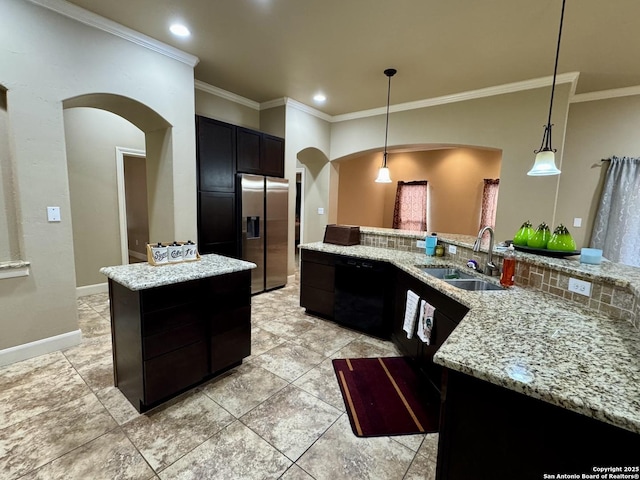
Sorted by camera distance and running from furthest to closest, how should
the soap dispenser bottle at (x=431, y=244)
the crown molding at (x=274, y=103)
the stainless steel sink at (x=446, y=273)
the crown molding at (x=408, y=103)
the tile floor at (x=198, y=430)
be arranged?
the crown molding at (x=274, y=103)
the crown molding at (x=408, y=103)
the soap dispenser bottle at (x=431, y=244)
the stainless steel sink at (x=446, y=273)
the tile floor at (x=198, y=430)

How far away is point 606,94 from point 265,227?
A: 5.01 metres

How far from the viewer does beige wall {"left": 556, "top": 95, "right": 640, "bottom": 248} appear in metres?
3.81

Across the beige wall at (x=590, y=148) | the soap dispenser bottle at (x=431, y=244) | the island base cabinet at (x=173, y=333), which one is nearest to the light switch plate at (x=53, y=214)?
the island base cabinet at (x=173, y=333)

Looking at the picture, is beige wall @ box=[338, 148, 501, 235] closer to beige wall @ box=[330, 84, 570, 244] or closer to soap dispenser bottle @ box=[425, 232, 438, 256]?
beige wall @ box=[330, 84, 570, 244]

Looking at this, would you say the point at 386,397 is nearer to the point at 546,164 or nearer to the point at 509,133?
the point at 546,164

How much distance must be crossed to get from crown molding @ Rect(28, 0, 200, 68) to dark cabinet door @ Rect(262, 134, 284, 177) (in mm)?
1325

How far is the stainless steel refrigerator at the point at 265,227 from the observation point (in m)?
4.10

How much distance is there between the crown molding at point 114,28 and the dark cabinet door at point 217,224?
1.52m

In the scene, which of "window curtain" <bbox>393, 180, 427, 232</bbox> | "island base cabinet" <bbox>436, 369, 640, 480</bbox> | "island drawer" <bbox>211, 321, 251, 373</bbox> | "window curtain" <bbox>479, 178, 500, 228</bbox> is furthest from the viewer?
"window curtain" <bbox>393, 180, 427, 232</bbox>

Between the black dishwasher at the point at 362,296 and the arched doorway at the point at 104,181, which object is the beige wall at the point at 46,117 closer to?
the arched doorway at the point at 104,181

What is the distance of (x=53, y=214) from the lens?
255cm

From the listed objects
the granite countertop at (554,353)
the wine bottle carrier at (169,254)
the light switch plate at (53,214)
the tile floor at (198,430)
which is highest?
the light switch plate at (53,214)

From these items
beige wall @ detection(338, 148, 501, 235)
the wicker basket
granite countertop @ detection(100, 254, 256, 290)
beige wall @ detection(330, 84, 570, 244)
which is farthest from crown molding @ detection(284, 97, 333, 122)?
granite countertop @ detection(100, 254, 256, 290)

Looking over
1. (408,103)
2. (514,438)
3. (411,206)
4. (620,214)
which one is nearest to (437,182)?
(411,206)
